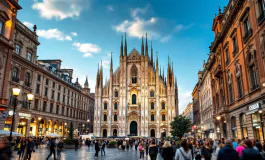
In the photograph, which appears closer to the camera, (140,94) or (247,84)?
(247,84)

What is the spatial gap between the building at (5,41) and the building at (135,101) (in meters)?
38.0

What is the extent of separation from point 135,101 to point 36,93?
29.1 meters

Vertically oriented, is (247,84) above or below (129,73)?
below

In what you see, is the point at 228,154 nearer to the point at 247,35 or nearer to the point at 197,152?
the point at 197,152

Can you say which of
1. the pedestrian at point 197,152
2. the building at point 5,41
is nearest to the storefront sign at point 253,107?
the pedestrian at point 197,152

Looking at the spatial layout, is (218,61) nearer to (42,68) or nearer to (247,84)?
(247,84)

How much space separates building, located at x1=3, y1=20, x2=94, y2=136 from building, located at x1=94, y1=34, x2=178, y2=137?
8.35 meters

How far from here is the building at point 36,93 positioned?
36.2 meters

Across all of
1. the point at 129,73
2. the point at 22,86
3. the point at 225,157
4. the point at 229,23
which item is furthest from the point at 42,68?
the point at 225,157

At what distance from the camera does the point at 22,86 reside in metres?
37.7

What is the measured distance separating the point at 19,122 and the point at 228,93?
33395 mm

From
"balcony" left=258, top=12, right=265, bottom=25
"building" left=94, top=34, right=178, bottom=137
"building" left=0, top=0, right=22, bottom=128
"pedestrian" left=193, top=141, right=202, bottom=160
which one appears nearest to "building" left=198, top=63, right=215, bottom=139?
"building" left=94, top=34, right=178, bottom=137

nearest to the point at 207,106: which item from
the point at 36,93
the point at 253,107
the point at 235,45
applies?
the point at 235,45

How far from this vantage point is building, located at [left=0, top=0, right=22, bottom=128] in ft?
84.4
